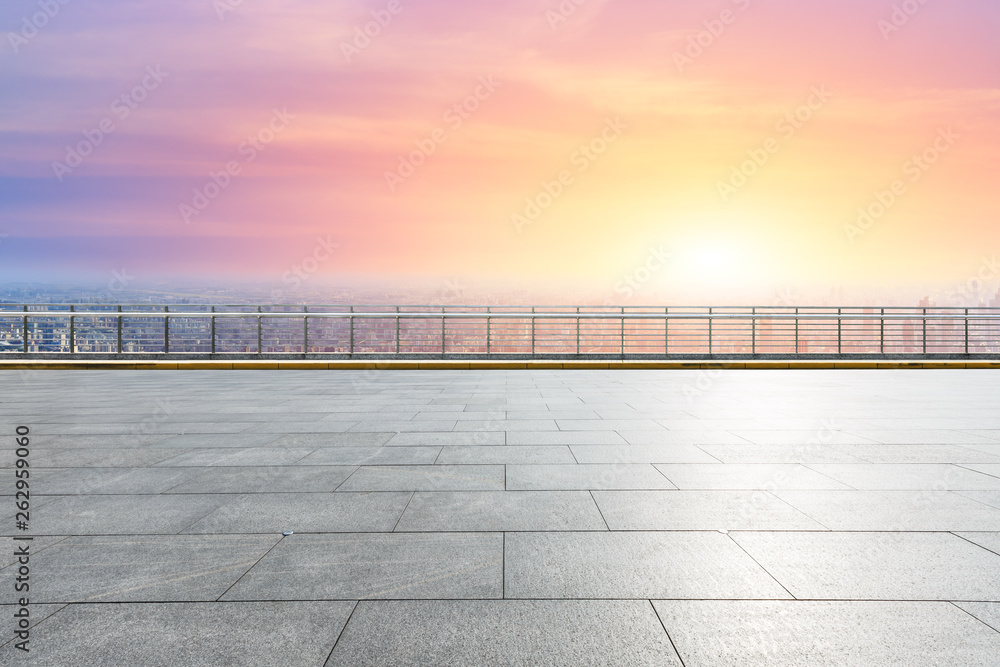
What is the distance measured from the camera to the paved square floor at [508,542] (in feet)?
8.22

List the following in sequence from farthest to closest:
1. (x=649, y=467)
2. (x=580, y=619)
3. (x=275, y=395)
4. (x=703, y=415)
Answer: (x=275, y=395) < (x=703, y=415) < (x=649, y=467) < (x=580, y=619)

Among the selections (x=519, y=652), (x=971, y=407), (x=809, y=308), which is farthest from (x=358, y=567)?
(x=809, y=308)

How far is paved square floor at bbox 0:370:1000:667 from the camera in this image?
8.22ft

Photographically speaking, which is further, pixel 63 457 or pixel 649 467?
pixel 63 457

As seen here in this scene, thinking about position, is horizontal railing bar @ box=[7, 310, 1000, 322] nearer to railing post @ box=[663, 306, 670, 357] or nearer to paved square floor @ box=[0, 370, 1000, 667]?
railing post @ box=[663, 306, 670, 357]

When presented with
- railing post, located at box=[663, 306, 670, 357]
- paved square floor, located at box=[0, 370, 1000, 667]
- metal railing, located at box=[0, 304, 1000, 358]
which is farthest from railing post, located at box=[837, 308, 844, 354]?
paved square floor, located at box=[0, 370, 1000, 667]

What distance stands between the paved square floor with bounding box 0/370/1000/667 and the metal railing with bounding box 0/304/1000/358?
9.39m

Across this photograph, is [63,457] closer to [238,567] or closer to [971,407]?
[238,567]

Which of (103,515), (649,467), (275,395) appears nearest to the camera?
(103,515)

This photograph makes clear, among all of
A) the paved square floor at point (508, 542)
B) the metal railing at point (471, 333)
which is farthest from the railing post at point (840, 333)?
the paved square floor at point (508, 542)

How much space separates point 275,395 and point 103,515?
21.3 ft

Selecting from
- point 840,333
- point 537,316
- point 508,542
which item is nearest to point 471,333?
point 537,316

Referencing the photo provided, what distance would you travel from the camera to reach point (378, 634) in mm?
2553

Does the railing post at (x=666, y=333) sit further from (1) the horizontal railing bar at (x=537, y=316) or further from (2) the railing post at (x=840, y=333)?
(2) the railing post at (x=840, y=333)
